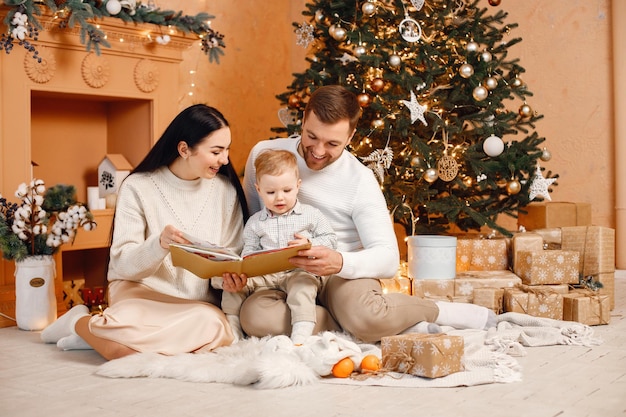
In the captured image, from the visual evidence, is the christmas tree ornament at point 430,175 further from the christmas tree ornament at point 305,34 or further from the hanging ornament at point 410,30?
the christmas tree ornament at point 305,34

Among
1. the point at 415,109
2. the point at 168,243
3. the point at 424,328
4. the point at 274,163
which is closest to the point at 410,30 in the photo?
the point at 415,109

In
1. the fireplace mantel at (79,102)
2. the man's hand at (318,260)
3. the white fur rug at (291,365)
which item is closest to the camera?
the white fur rug at (291,365)

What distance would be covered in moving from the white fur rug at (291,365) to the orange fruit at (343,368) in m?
0.02

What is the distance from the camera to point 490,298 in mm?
3404

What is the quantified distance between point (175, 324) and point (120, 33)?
1.95 m

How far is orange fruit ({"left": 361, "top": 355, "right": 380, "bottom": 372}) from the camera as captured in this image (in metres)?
2.42

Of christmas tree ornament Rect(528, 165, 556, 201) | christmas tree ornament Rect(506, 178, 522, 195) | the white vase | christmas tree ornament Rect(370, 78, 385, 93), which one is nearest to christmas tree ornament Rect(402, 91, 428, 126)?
christmas tree ornament Rect(370, 78, 385, 93)

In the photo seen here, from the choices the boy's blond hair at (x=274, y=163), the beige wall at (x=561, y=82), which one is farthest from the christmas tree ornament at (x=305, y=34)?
the boy's blond hair at (x=274, y=163)

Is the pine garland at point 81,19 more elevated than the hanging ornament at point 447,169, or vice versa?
the pine garland at point 81,19

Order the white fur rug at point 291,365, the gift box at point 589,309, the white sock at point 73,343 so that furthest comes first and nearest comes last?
the gift box at point 589,309 < the white sock at point 73,343 < the white fur rug at point 291,365

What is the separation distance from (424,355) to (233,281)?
79 centimetres

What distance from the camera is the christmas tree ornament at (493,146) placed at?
12.5ft

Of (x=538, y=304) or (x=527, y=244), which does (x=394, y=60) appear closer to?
(x=527, y=244)

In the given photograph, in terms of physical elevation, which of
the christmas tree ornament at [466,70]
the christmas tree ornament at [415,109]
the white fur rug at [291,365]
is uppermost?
the christmas tree ornament at [466,70]
